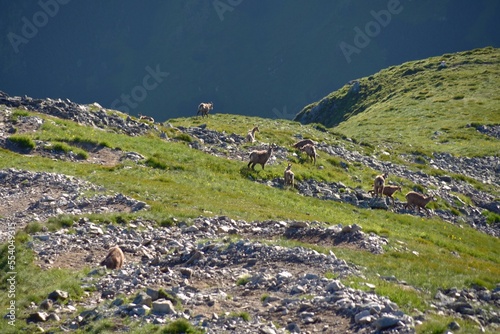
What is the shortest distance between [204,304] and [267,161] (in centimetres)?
2809

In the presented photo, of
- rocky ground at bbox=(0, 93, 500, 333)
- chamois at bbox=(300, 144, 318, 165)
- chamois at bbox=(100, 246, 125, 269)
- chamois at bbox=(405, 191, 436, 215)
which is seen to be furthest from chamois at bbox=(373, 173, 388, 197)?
chamois at bbox=(100, 246, 125, 269)

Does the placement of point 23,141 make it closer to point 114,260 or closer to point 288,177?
point 288,177

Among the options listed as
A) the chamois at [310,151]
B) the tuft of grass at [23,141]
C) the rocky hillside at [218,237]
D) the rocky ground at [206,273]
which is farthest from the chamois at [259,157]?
the tuft of grass at [23,141]

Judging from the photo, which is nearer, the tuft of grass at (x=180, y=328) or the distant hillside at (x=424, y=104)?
the tuft of grass at (x=180, y=328)

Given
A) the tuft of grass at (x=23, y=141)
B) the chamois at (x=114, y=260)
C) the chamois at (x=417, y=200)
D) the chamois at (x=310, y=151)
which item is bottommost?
the chamois at (x=417, y=200)

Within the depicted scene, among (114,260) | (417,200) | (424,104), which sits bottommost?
(417,200)

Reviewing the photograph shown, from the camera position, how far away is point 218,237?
831 inches

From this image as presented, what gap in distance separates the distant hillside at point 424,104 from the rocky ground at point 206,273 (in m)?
45.7

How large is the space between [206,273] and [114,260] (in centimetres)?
326

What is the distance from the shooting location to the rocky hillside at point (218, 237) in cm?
1362

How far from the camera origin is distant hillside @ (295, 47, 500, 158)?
71.8 m

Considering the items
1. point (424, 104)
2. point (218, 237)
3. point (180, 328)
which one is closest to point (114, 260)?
point (218, 237)

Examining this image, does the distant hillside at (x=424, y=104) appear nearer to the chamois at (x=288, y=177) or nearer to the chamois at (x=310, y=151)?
the chamois at (x=310, y=151)

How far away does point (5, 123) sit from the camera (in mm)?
40312
